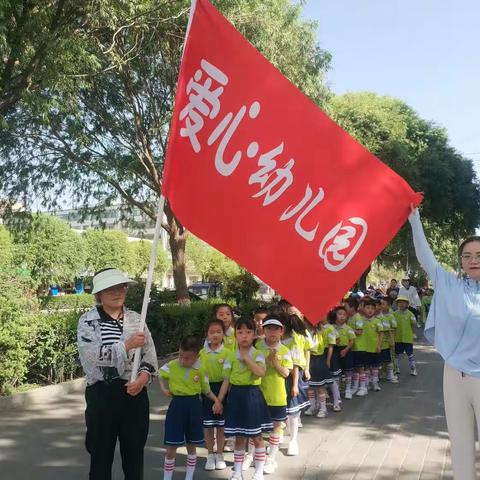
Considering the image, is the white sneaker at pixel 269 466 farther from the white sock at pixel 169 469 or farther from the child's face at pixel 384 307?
the child's face at pixel 384 307

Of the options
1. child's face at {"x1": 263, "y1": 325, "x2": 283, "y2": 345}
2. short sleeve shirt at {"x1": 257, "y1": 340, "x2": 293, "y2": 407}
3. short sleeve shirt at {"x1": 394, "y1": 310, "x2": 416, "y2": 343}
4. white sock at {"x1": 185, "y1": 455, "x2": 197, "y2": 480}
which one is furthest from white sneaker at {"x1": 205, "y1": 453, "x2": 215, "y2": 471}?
short sleeve shirt at {"x1": 394, "y1": 310, "x2": 416, "y2": 343}

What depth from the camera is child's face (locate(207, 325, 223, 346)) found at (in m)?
5.44

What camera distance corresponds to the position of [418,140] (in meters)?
28.9

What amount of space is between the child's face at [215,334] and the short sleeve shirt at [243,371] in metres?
0.38

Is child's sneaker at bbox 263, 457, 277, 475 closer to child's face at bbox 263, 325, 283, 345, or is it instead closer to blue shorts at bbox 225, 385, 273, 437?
blue shorts at bbox 225, 385, 273, 437

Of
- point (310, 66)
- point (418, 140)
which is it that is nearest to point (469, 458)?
point (310, 66)

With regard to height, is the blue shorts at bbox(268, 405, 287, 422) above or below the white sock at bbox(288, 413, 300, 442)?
above

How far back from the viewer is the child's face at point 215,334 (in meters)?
5.44

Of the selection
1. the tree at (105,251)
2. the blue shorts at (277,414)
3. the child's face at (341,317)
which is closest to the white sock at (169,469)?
the blue shorts at (277,414)

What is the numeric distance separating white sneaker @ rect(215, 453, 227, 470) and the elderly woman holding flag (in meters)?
1.74

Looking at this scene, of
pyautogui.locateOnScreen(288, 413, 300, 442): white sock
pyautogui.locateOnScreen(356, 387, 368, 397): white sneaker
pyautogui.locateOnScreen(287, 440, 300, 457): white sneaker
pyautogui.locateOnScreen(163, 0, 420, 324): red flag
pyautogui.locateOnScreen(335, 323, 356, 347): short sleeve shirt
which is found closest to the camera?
pyautogui.locateOnScreen(163, 0, 420, 324): red flag

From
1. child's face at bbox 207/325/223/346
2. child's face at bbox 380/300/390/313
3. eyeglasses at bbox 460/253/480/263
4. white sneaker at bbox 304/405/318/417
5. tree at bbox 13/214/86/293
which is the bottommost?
white sneaker at bbox 304/405/318/417

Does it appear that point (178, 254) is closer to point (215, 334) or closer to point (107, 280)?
point (215, 334)

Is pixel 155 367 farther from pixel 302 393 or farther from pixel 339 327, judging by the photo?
pixel 339 327
